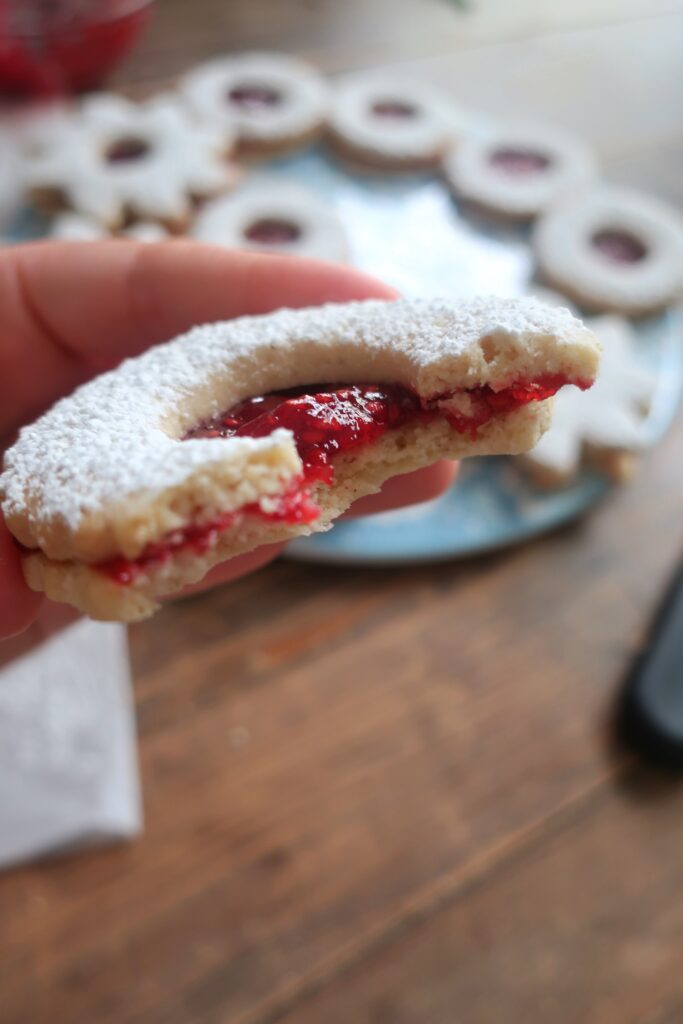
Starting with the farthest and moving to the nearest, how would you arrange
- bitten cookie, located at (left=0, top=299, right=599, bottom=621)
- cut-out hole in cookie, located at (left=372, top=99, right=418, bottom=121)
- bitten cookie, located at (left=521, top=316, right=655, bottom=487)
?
cut-out hole in cookie, located at (left=372, top=99, right=418, bottom=121) → bitten cookie, located at (left=521, top=316, right=655, bottom=487) → bitten cookie, located at (left=0, top=299, right=599, bottom=621)

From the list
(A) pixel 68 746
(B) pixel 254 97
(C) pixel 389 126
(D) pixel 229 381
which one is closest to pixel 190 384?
(D) pixel 229 381

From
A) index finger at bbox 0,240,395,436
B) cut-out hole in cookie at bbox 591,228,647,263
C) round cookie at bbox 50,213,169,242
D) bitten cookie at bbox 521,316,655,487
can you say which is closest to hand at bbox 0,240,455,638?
index finger at bbox 0,240,395,436

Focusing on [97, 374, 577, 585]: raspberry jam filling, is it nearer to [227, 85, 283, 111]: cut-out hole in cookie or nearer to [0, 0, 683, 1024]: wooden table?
[0, 0, 683, 1024]: wooden table

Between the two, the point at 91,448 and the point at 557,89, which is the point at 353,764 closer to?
the point at 91,448

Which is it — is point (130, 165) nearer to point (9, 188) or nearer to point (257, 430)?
point (9, 188)

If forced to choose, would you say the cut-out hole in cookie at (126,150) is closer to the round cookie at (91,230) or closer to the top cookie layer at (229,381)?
the round cookie at (91,230)
